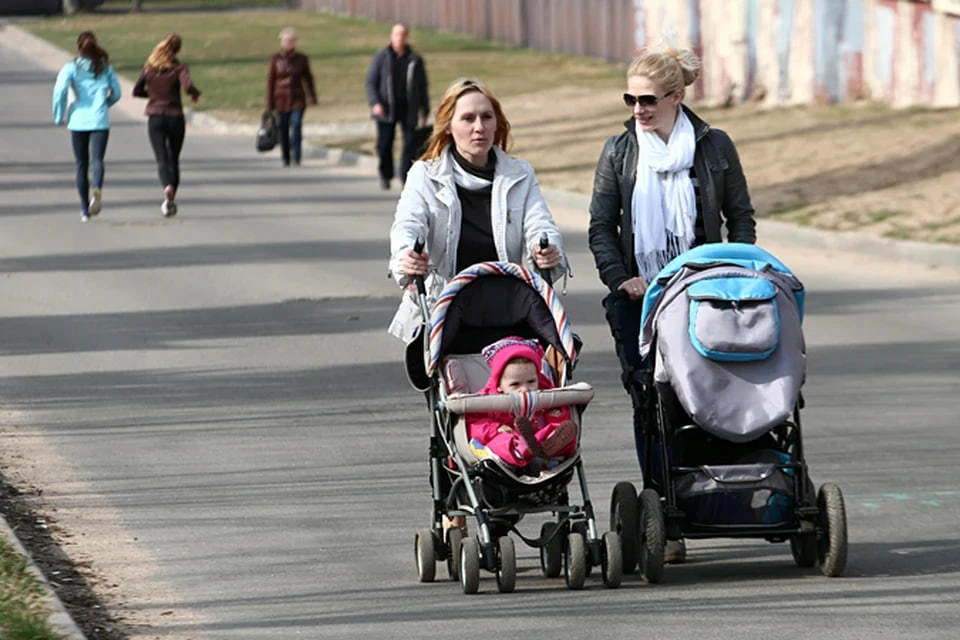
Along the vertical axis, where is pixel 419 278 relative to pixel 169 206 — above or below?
above

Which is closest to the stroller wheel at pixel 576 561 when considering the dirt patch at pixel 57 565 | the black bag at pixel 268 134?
the dirt patch at pixel 57 565

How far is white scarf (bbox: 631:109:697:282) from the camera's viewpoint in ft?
24.9

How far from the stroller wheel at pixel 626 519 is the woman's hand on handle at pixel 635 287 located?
2.44ft

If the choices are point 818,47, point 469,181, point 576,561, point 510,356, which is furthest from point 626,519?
point 818,47

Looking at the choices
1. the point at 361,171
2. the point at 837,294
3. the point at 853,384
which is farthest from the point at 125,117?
the point at 853,384

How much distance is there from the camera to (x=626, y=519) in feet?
23.1

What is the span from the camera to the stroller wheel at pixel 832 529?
22.9ft

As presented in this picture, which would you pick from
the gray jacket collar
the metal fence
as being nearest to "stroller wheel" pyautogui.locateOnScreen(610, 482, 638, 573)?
the gray jacket collar

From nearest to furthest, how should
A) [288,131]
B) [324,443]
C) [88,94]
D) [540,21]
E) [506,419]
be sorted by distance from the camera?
1. [506,419]
2. [324,443]
3. [88,94]
4. [288,131]
5. [540,21]

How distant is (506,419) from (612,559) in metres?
0.59

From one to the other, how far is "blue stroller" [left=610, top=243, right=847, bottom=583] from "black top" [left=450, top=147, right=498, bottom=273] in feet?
2.37

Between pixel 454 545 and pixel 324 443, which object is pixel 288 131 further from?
pixel 454 545

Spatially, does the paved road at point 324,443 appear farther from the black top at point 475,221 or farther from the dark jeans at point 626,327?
the black top at point 475,221

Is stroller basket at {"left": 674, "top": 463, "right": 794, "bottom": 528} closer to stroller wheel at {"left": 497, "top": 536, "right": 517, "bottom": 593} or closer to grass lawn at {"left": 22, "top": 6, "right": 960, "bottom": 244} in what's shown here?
stroller wheel at {"left": 497, "top": 536, "right": 517, "bottom": 593}
